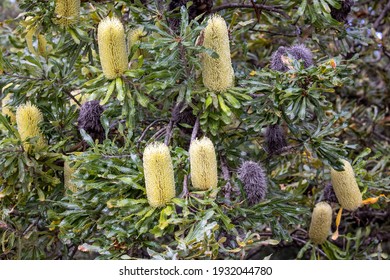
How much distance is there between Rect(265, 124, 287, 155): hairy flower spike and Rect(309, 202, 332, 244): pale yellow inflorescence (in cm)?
34

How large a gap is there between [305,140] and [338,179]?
219mm

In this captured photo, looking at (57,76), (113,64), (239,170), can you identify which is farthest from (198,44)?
(57,76)

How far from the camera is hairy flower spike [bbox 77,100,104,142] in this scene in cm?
258

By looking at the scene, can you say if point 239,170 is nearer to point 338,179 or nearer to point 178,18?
point 338,179

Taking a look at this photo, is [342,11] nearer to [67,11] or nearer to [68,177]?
[67,11]

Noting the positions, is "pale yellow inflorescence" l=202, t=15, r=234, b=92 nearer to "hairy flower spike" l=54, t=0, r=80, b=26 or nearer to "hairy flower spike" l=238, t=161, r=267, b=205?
"hairy flower spike" l=238, t=161, r=267, b=205

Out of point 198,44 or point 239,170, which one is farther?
point 239,170

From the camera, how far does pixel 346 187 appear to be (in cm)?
267

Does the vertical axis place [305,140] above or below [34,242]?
above

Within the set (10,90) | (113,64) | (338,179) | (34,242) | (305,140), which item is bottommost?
(34,242)

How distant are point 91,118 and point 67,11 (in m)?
0.44

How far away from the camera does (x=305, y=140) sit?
8.61 ft
